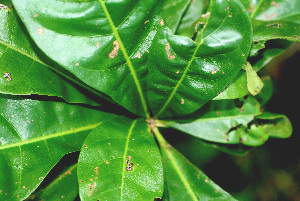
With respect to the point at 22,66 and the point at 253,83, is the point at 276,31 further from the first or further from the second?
the point at 22,66

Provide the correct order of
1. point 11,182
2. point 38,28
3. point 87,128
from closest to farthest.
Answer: point 38,28, point 11,182, point 87,128

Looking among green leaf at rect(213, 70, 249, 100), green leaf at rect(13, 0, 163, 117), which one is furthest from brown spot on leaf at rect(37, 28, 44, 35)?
green leaf at rect(213, 70, 249, 100)

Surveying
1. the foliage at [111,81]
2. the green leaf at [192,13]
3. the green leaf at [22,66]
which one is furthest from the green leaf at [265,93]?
the green leaf at [22,66]

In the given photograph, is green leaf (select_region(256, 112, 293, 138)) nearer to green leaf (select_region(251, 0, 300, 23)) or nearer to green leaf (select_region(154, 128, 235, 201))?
green leaf (select_region(154, 128, 235, 201))

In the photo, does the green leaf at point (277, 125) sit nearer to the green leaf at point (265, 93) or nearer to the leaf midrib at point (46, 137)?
the green leaf at point (265, 93)

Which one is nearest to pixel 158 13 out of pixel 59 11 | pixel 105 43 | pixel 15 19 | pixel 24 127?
pixel 105 43

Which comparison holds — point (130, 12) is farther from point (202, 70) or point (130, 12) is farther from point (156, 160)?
point (156, 160)
